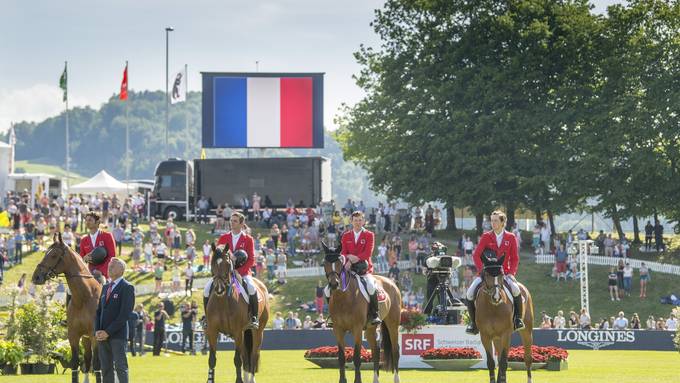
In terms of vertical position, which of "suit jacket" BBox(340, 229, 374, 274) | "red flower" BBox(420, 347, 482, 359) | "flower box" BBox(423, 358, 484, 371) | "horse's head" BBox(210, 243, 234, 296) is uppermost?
"suit jacket" BBox(340, 229, 374, 274)

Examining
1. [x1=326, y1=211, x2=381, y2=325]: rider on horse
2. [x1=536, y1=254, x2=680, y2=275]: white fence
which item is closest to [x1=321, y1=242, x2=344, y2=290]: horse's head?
[x1=326, y1=211, x2=381, y2=325]: rider on horse

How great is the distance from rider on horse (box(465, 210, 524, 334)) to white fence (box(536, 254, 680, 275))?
1439 inches

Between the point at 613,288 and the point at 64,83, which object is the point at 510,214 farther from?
the point at 64,83

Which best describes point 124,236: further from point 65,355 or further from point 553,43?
point 65,355

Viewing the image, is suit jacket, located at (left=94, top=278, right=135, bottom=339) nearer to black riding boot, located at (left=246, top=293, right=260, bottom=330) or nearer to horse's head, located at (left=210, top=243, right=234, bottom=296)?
horse's head, located at (left=210, top=243, right=234, bottom=296)

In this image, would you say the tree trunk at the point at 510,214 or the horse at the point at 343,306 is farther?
the tree trunk at the point at 510,214

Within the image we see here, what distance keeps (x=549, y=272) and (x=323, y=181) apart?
17264mm

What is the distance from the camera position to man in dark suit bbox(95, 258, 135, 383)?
1817 cm

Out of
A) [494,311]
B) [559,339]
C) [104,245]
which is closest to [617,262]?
[559,339]

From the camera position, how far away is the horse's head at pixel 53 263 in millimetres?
20875

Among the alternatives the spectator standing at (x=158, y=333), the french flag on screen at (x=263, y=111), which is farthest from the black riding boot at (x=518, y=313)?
the french flag on screen at (x=263, y=111)

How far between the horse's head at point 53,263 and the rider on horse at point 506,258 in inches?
287

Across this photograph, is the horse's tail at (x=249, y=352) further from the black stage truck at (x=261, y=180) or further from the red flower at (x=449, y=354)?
the black stage truck at (x=261, y=180)

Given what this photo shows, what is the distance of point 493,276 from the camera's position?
21.4 meters
